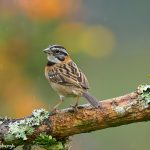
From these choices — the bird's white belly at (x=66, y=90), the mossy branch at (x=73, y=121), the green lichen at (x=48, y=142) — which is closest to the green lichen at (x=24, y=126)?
the mossy branch at (x=73, y=121)

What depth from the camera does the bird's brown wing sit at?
1183 centimetres

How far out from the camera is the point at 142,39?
22391mm

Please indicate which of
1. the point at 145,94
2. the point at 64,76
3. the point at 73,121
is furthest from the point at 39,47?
the point at 145,94

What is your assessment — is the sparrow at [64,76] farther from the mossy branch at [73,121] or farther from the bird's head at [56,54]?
the mossy branch at [73,121]

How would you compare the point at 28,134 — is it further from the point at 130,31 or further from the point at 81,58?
the point at 130,31

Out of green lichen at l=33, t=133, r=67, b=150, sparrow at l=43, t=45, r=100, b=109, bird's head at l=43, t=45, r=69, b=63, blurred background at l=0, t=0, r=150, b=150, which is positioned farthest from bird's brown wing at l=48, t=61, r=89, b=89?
blurred background at l=0, t=0, r=150, b=150

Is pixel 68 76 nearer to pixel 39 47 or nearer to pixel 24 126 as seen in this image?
pixel 24 126

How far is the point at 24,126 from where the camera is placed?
1085 cm

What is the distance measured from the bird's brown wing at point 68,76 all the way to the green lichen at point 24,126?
2.92 feet

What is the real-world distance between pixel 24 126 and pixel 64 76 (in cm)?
129

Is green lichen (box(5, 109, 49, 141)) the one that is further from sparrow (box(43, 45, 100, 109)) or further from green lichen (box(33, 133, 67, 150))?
sparrow (box(43, 45, 100, 109))

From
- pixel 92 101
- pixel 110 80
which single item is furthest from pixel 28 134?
pixel 110 80

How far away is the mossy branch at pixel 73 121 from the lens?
10789 millimetres

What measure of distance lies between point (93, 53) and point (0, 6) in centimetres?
139
